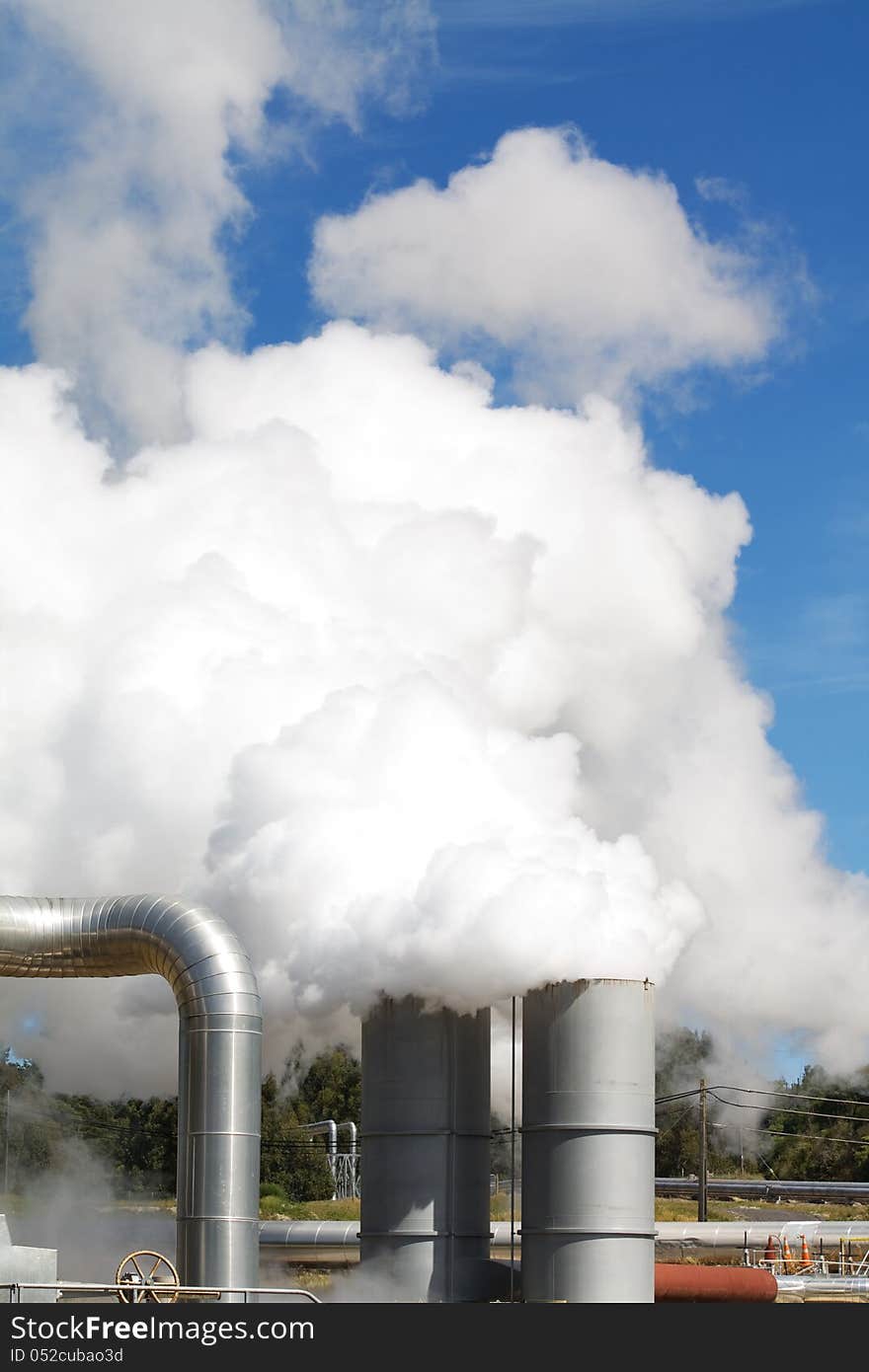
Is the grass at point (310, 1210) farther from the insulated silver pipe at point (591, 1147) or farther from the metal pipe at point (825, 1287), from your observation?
the insulated silver pipe at point (591, 1147)

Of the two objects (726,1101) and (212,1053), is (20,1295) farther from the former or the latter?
(726,1101)

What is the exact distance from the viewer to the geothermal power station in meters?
27.5

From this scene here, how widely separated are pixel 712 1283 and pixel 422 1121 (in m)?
7.27

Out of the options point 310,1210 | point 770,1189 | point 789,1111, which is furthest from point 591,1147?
point 789,1111

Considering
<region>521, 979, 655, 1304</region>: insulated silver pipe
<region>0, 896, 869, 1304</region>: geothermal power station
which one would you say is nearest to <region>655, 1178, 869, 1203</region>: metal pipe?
<region>0, 896, 869, 1304</region>: geothermal power station

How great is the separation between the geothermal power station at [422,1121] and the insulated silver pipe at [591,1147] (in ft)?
0.08

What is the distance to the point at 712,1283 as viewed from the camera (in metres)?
34.2

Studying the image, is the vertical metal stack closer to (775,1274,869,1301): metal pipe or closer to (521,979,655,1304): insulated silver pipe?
(521,979,655,1304): insulated silver pipe

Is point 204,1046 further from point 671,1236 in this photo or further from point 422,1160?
point 671,1236

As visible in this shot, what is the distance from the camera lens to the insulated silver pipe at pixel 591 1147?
2984cm

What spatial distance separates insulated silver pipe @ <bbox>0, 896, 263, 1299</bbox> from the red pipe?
30.8 feet

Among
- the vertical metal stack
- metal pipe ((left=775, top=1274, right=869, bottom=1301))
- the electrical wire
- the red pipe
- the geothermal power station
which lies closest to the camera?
the geothermal power station

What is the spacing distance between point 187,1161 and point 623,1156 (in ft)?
25.1

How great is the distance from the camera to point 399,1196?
1249 inches
